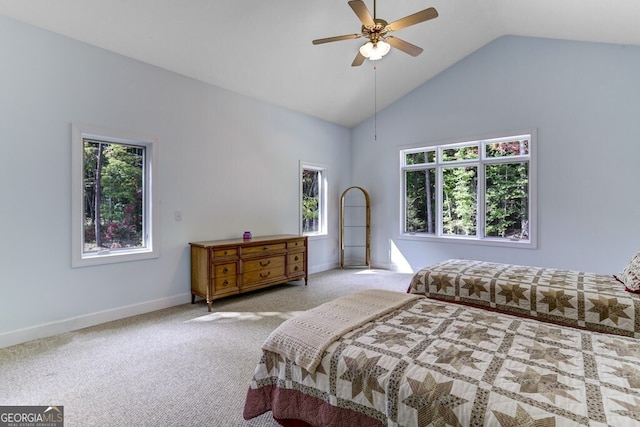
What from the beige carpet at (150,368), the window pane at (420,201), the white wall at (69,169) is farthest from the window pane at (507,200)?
the beige carpet at (150,368)

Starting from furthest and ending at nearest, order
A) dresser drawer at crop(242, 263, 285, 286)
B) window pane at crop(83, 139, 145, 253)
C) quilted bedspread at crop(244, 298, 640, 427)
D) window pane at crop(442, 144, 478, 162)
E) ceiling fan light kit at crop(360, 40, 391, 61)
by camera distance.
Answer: window pane at crop(442, 144, 478, 162) < dresser drawer at crop(242, 263, 285, 286) < window pane at crop(83, 139, 145, 253) < ceiling fan light kit at crop(360, 40, 391, 61) < quilted bedspread at crop(244, 298, 640, 427)

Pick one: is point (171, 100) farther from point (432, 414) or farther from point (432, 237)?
point (432, 237)

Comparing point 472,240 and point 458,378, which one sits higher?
Answer: point 472,240

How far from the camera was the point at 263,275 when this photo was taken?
4.65m

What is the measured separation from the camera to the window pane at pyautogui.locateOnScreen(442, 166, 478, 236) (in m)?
5.63

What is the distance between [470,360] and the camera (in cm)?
144

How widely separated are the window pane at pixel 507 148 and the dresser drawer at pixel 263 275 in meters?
3.95

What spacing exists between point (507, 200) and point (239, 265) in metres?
4.35

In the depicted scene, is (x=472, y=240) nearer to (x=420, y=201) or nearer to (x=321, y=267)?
(x=420, y=201)

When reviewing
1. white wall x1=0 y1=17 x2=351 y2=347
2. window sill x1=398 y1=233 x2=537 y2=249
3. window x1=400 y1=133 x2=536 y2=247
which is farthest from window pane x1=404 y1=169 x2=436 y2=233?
white wall x1=0 y1=17 x2=351 y2=347

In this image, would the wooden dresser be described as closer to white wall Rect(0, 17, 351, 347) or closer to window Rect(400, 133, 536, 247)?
white wall Rect(0, 17, 351, 347)

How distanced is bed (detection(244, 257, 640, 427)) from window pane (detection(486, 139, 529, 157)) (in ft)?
13.3

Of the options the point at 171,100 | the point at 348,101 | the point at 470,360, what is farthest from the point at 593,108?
the point at 171,100

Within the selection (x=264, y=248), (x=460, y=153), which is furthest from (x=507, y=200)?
(x=264, y=248)
